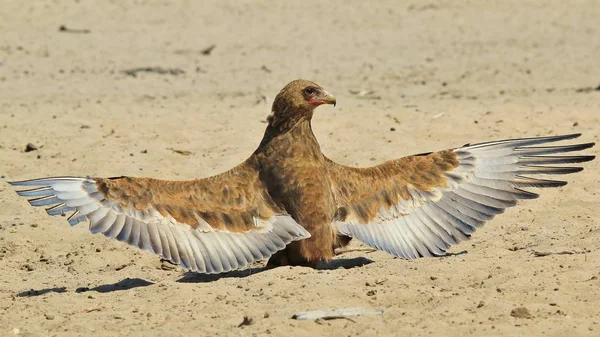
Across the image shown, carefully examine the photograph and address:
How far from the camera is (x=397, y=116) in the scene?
11.4 m

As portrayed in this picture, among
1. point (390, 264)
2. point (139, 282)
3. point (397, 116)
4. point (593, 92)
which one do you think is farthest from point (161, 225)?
point (593, 92)

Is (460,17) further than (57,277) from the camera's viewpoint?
Yes

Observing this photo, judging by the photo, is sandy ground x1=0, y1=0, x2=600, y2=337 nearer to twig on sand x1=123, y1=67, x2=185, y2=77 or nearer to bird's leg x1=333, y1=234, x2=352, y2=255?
twig on sand x1=123, y1=67, x2=185, y2=77

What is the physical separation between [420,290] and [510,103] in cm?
588

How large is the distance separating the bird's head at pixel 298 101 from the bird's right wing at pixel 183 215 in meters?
0.50

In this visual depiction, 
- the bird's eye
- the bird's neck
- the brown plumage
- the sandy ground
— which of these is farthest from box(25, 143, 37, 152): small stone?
the bird's eye

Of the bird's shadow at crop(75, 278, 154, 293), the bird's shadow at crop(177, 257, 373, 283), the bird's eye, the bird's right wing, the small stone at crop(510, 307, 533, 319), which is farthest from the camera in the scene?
the bird's eye

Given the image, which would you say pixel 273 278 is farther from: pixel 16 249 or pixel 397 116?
pixel 397 116

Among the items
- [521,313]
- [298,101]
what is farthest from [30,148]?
[521,313]

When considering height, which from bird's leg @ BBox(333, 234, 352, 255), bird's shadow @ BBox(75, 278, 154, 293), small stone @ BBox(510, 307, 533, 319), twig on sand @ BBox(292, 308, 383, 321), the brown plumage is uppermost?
the brown plumage

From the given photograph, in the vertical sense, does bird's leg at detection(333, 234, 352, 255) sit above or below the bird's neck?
below

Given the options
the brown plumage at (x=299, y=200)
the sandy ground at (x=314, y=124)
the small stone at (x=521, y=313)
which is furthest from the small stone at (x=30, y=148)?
the small stone at (x=521, y=313)

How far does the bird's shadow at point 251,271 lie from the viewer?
286 inches

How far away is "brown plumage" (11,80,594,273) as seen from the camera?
6.99 metres
